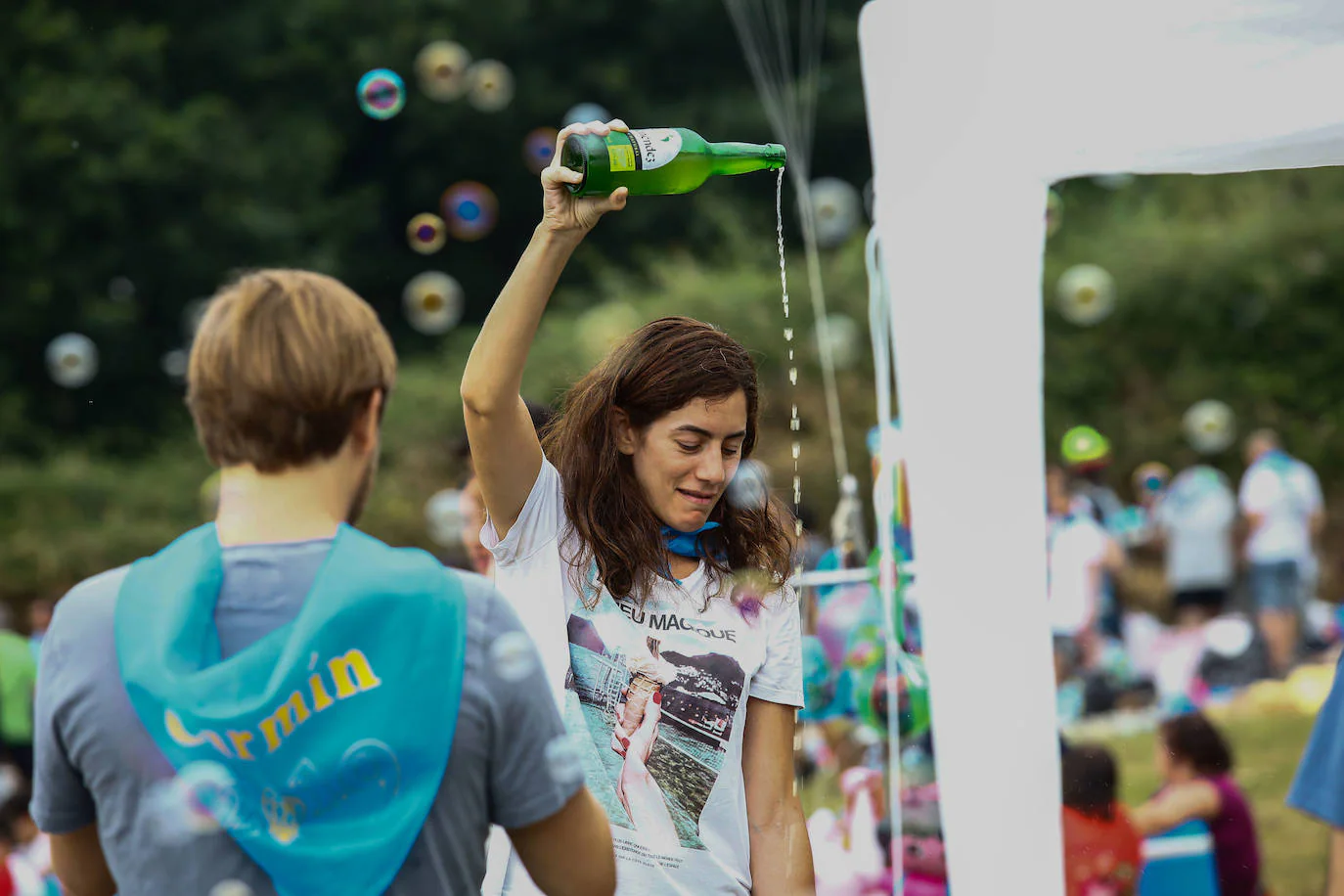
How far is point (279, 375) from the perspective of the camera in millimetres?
1335

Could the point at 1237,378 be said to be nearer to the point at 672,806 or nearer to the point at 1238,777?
the point at 1238,777

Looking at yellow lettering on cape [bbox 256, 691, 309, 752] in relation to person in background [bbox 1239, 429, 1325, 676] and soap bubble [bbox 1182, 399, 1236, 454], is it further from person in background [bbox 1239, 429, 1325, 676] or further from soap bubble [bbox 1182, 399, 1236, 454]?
soap bubble [bbox 1182, 399, 1236, 454]

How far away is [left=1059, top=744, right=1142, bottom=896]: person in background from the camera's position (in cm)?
368

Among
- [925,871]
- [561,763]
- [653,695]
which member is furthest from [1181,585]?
[561,763]

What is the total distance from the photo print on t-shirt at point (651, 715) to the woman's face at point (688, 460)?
16 cm

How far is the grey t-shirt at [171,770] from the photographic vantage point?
1319mm

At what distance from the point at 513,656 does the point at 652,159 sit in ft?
3.21

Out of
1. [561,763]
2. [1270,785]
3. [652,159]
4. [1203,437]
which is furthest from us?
[1203,437]

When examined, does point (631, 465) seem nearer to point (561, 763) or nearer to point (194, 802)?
point (561, 763)

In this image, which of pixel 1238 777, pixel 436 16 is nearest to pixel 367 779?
pixel 1238 777

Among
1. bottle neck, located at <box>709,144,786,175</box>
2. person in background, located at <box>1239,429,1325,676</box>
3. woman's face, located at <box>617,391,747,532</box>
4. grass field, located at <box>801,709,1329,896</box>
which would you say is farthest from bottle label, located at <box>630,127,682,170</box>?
person in background, located at <box>1239,429,1325,676</box>

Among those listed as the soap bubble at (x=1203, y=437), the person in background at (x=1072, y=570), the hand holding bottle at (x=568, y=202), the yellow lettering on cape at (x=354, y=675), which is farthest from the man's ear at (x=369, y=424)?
the soap bubble at (x=1203, y=437)

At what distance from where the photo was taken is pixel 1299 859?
17.5 ft

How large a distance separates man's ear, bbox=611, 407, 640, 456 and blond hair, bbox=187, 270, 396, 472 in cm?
71
